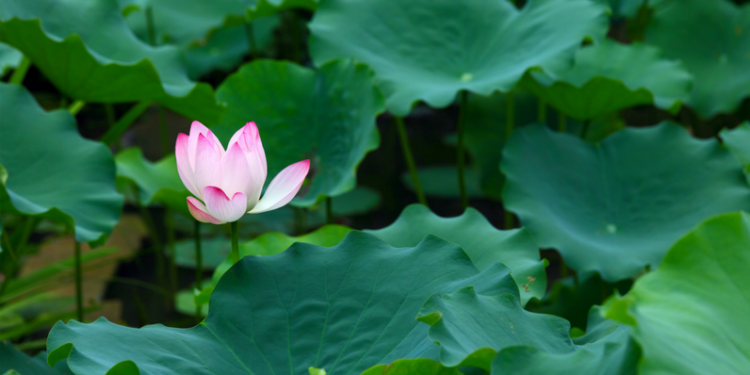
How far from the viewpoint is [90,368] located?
0.62 metres

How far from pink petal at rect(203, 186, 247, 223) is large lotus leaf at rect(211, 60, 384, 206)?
66cm

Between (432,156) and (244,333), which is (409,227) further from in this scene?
(432,156)

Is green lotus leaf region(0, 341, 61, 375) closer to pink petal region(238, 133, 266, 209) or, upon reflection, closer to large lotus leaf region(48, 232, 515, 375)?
large lotus leaf region(48, 232, 515, 375)

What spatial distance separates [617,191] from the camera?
4.48ft

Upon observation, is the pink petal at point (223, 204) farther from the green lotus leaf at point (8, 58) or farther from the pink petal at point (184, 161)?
the green lotus leaf at point (8, 58)

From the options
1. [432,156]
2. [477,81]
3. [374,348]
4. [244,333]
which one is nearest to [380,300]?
[374,348]

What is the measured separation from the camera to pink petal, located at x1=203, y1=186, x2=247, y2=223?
2.06ft

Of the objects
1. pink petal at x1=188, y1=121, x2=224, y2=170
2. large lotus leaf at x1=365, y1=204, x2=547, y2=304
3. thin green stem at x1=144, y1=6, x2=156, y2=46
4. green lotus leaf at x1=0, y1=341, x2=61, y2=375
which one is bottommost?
thin green stem at x1=144, y1=6, x2=156, y2=46

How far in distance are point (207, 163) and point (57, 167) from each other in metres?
0.62

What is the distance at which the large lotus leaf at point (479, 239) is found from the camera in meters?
0.92

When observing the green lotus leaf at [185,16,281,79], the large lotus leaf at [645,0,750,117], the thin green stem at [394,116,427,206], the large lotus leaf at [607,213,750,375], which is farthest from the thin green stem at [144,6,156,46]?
the large lotus leaf at [607,213,750,375]

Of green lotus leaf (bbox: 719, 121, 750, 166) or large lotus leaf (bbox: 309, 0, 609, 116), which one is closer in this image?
green lotus leaf (bbox: 719, 121, 750, 166)

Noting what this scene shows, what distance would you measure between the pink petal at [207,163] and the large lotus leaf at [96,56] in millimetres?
598

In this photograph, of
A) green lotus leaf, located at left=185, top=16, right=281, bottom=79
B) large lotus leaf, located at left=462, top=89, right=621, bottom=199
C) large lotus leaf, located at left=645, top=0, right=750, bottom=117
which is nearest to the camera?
large lotus leaf, located at left=645, top=0, right=750, bottom=117
